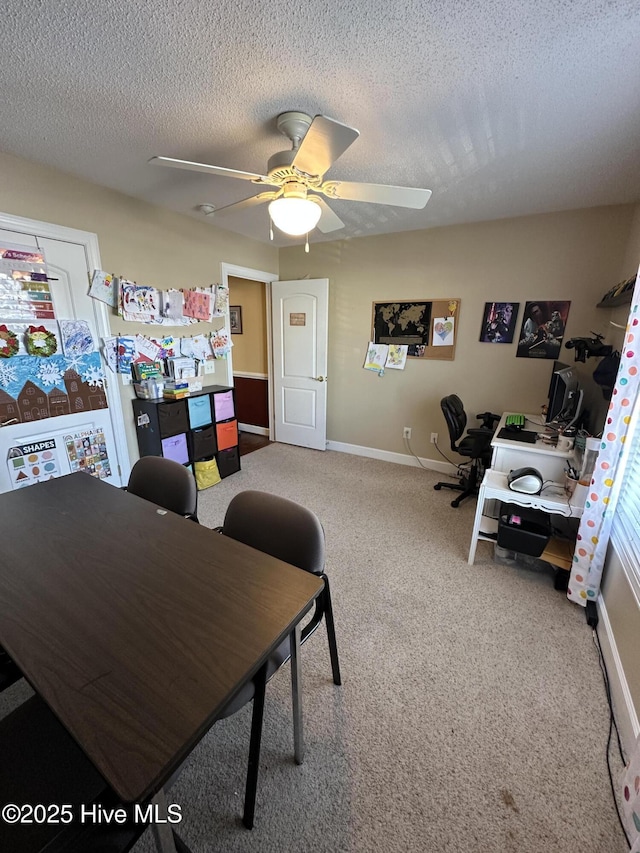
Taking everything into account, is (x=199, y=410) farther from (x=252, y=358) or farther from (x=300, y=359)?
(x=252, y=358)

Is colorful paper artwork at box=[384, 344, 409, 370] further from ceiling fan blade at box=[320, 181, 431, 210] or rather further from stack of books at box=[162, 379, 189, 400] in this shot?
stack of books at box=[162, 379, 189, 400]

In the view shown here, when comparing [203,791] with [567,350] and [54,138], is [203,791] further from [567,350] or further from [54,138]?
[567,350]

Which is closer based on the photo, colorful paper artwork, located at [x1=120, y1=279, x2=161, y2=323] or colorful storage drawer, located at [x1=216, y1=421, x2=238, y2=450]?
colorful paper artwork, located at [x1=120, y1=279, x2=161, y2=323]

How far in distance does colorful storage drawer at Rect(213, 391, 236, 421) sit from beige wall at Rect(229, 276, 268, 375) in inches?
51.7

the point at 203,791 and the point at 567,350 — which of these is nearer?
the point at 203,791

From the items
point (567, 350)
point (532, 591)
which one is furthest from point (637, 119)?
point (532, 591)

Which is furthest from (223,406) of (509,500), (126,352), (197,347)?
(509,500)

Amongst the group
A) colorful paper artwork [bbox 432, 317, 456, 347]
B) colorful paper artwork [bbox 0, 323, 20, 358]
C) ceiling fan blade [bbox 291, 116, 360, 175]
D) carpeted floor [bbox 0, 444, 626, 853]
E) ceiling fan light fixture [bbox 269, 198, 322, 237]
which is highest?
ceiling fan blade [bbox 291, 116, 360, 175]

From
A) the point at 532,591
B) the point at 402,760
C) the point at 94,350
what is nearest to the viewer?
the point at 402,760

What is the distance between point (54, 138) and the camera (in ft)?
6.04

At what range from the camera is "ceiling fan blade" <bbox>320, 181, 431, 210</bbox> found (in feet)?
5.29

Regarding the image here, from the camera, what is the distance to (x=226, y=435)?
135 inches

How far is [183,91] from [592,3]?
1.53 metres

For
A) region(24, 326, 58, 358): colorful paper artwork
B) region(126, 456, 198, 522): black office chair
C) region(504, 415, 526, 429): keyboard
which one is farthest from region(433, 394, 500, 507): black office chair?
region(24, 326, 58, 358): colorful paper artwork
